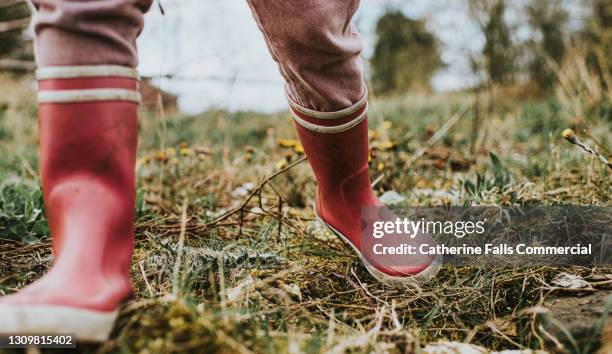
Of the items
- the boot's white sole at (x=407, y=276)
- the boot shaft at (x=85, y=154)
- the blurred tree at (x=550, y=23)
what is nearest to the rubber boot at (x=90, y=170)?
the boot shaft at (x=85, y=154)

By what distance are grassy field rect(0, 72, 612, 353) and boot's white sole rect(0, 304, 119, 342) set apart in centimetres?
3

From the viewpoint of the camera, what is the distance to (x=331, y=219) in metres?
1.46

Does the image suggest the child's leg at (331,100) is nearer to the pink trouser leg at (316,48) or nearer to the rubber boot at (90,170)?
the pink trouser leg at (316,48)

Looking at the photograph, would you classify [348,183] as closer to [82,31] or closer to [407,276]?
[407,276]

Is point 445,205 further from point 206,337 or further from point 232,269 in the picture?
point 206,337

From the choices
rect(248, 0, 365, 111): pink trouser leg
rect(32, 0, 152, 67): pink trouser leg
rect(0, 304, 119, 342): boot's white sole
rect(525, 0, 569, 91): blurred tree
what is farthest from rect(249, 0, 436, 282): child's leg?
rect(525, 0, 569, 91): blurred tree

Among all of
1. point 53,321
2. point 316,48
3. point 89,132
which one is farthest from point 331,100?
point 53,321

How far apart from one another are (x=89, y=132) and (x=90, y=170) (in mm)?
63

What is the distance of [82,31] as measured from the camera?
821 millimetres

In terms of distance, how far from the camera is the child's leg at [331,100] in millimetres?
1013

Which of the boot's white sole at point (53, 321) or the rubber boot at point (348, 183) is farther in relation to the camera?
the rubber boot at point (348, 183)

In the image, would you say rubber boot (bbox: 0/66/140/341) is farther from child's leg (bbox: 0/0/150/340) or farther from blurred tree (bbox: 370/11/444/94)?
blurred tree (bbox: 370/11/444/94)

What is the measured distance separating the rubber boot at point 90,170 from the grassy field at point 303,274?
0.31 feet

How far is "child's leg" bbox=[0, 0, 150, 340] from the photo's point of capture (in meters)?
0.81
